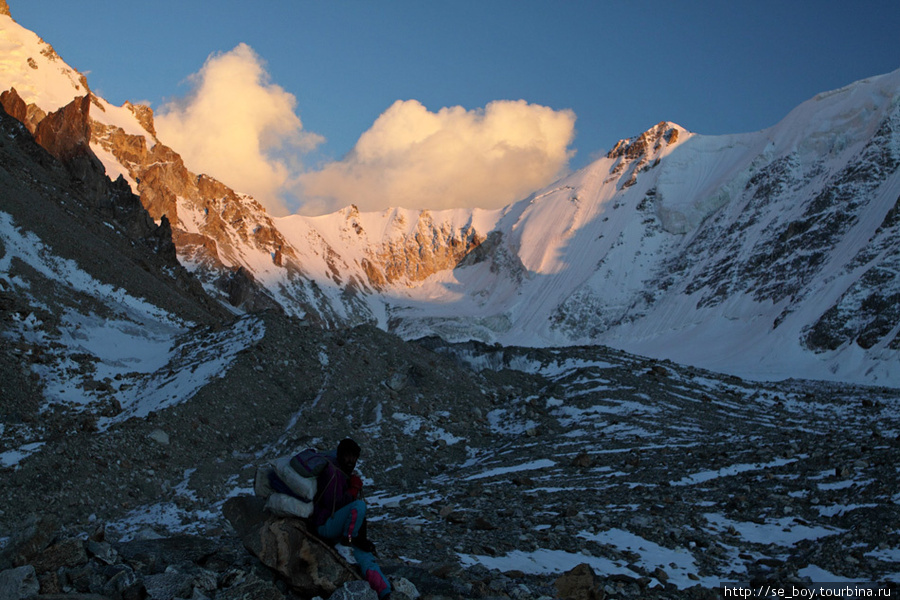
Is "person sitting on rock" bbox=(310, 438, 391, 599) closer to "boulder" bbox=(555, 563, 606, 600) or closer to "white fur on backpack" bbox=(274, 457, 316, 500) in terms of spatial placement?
"white fur on backpack" bbox=(274, 457, 316, 500)

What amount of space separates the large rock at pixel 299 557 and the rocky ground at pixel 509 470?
1.28ft

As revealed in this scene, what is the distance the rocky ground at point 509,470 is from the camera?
32.5ft

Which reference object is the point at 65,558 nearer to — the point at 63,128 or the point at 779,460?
the point at 779,460

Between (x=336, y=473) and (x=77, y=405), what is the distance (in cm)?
1782

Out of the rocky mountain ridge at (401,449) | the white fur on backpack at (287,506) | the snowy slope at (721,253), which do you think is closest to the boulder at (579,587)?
the rocky mountain ridge at (401,449)

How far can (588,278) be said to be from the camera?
11581 cm

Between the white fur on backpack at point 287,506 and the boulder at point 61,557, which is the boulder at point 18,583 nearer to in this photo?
the boulder at point 61,557

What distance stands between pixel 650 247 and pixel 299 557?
387ft

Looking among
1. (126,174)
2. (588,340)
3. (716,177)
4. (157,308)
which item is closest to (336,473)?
(157,308)

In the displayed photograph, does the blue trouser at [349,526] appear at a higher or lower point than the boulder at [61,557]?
lower

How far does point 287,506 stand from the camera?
6.77 m

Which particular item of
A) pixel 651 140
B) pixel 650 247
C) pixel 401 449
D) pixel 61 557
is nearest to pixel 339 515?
pixel 61 557

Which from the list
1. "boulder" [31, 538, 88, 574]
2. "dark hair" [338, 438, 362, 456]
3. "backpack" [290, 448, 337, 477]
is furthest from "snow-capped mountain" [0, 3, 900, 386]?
"boulder" [31, 538, 88, 574]

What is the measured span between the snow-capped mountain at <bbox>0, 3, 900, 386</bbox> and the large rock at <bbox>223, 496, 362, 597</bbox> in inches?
2221
